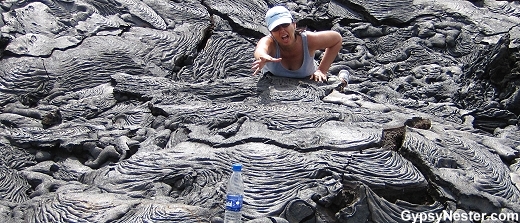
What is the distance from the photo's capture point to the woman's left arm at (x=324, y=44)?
4.18 meters

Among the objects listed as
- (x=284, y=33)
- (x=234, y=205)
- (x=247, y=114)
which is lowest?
(x=247, y=114)

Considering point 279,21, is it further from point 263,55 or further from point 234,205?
point 234,205

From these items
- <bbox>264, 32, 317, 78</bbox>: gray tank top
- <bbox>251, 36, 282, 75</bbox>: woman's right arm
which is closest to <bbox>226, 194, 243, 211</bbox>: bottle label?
<bbox>251, 36, 282, 75</bbox>: woman's right arm

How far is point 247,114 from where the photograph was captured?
3.64 metres

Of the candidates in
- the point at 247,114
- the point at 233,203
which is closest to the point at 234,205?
the point at 233,203

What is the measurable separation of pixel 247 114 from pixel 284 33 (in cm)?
61

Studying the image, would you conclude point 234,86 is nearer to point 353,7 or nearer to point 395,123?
point 395,123

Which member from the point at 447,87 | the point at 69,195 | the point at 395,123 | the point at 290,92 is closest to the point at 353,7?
the point at 447,87

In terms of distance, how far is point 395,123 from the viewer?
3.49 m

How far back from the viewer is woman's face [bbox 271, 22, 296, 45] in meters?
3.97

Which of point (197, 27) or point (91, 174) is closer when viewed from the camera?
point (91, 174)

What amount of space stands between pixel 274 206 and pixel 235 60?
2017mm

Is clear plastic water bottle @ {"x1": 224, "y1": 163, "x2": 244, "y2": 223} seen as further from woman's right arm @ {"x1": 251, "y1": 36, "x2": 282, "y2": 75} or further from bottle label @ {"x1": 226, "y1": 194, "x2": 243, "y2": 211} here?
woman's right arm @ {"x1": 251, "y1": 36, "x2": 282, "y2": 75}

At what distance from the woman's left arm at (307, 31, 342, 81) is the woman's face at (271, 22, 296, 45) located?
185 mm
